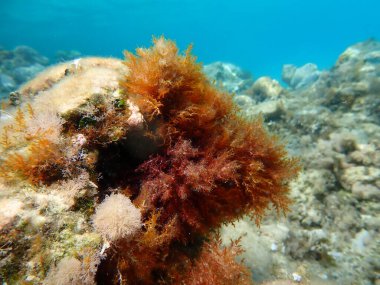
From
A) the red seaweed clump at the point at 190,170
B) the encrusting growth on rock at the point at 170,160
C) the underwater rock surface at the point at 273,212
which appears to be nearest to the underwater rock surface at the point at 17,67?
the underwater rock surface at the point at 273,212

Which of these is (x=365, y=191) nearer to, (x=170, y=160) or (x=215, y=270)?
(x=215, y=270)

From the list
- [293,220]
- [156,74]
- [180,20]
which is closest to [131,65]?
[156,74]

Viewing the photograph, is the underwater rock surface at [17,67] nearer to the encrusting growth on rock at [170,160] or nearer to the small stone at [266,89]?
the small stone at [266,89]

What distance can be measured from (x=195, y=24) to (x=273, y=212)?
127m

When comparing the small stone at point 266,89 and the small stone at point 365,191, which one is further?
the small stone at point 266,89

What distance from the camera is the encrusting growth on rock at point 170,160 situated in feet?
9.63

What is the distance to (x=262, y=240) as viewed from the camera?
16.8 feet

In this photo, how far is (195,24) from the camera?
120 m

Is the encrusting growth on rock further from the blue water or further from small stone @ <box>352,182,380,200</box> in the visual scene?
the blue water

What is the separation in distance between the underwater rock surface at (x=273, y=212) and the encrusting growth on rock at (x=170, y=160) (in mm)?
49

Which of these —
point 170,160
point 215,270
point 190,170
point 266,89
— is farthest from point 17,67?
point 215,270

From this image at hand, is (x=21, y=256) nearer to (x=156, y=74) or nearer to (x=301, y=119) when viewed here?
(x=156, y=74)

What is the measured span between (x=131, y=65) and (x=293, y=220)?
460 cm

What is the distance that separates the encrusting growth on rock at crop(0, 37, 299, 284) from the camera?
293 cm
